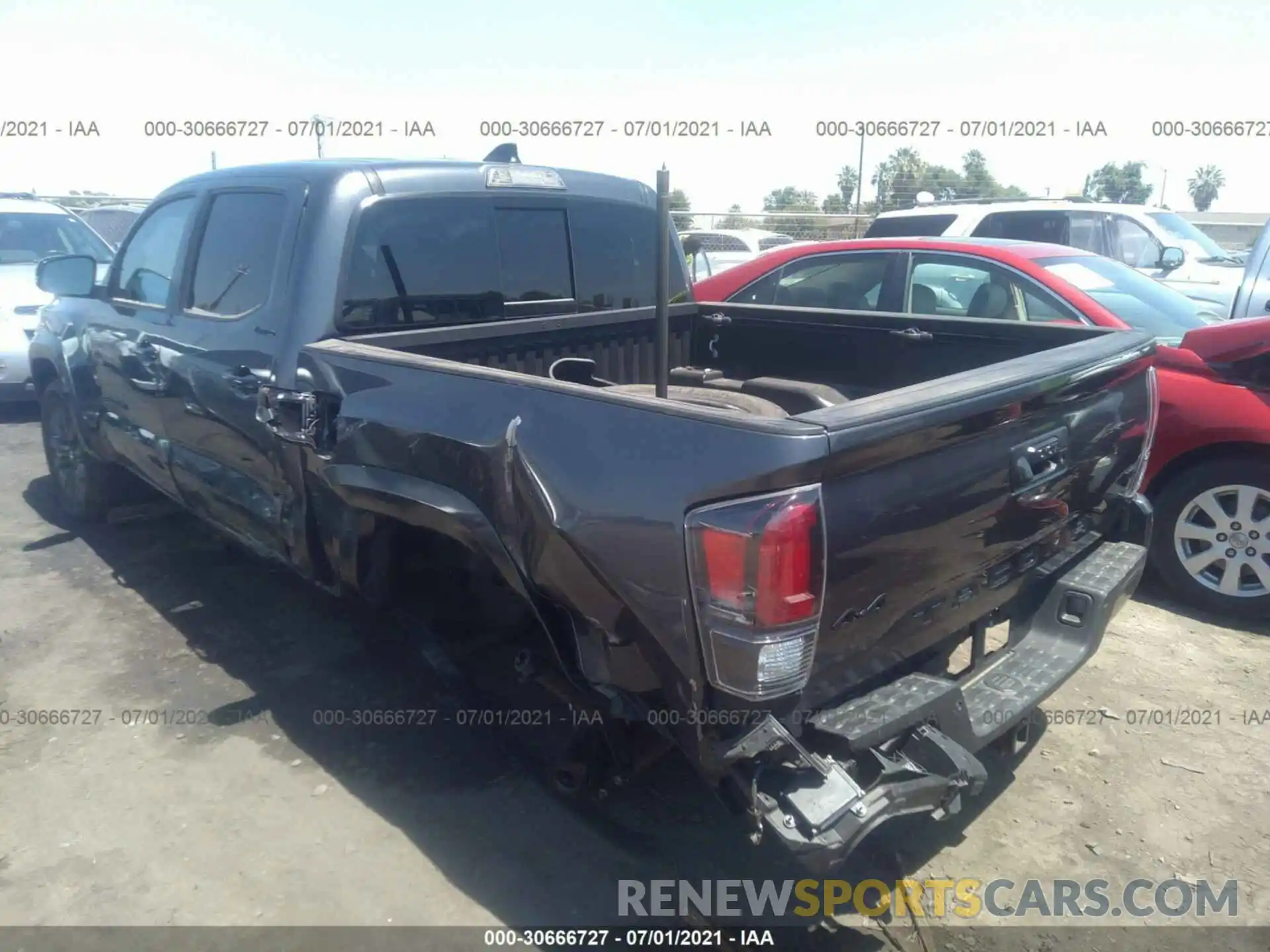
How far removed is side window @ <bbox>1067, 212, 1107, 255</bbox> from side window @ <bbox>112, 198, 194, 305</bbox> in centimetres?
760

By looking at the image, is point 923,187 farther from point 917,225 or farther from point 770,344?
point 770,344

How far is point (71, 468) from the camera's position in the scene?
5590 millimetres

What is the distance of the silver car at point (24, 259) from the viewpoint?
7918mm

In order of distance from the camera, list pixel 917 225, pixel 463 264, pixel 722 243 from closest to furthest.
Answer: pixel 463 264 < pixel 917 225 < pixel 722 243

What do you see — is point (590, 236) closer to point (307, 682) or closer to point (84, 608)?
point (307, 682)

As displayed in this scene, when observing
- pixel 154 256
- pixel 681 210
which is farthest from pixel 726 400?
pixel 681 210

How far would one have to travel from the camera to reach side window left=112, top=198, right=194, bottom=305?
4.21 m

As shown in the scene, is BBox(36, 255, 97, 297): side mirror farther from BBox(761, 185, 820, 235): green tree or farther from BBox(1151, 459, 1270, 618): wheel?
BBox(761, 185, 820, 235): green tree

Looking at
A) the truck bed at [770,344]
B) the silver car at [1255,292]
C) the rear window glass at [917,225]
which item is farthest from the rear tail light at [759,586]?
the rear window glass at [917,225]

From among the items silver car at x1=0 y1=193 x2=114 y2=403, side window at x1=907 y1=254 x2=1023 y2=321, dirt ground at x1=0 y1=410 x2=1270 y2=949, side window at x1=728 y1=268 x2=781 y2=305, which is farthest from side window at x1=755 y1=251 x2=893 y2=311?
silver car at x1=0 y1=193 x2=114 y2=403

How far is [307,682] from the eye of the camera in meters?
3.90

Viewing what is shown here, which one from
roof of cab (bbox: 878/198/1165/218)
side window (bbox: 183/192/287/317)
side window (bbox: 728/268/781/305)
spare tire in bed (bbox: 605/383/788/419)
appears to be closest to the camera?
spare tire in bed (bbox: 605/383/788/419)

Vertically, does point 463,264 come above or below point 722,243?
above

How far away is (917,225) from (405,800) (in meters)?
7.77
